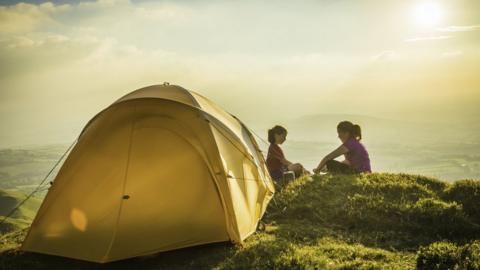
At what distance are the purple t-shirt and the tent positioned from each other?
20.1 ft

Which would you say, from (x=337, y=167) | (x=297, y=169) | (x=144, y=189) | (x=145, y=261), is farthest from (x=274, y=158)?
(x=145, y=261)

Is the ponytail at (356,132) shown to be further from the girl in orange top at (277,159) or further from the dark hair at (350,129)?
the girl in orange top at (277,159)

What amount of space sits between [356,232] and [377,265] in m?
2.43

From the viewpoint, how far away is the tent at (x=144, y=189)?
8.26 meters

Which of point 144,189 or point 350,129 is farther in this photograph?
point 350,129

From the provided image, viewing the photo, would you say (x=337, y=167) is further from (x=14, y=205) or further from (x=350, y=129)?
(x=14, y=205)

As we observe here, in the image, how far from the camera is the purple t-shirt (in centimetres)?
1389

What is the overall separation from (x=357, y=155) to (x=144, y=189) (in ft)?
28.5

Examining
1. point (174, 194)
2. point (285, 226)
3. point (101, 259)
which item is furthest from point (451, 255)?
point (101, 259)

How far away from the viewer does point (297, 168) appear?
14453 mm

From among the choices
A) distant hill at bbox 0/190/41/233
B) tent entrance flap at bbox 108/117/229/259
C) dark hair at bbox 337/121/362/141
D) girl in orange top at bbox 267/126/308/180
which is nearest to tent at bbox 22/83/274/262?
tent entrance flap at bbox 108/117/229/259

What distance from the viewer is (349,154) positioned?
14203mm

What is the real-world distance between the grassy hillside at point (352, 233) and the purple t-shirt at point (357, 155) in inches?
40.6

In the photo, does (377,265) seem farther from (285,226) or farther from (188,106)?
(188,106)
